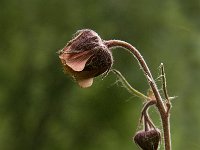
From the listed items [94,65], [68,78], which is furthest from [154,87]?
[68,78]

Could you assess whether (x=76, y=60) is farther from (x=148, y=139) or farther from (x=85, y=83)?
(x=148, y=139)

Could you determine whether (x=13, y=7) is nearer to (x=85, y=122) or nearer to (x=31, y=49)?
(x=31, y=49)

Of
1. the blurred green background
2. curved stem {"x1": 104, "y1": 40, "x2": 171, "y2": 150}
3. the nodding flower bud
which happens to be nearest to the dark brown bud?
curved stem {"x1": 104, "y1": 40, "x2": 171, "y2": 150}

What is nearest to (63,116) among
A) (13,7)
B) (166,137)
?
(13,7)

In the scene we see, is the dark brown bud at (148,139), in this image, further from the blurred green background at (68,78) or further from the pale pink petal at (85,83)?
the blurred green background at (68,78)

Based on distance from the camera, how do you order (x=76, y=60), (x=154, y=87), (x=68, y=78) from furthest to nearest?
(x=68, y=78) → (x=76, y=60) → (x=154, y=87)

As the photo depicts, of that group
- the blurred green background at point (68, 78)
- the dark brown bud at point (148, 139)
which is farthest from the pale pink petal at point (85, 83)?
the blurred green background at point (68, 78)
